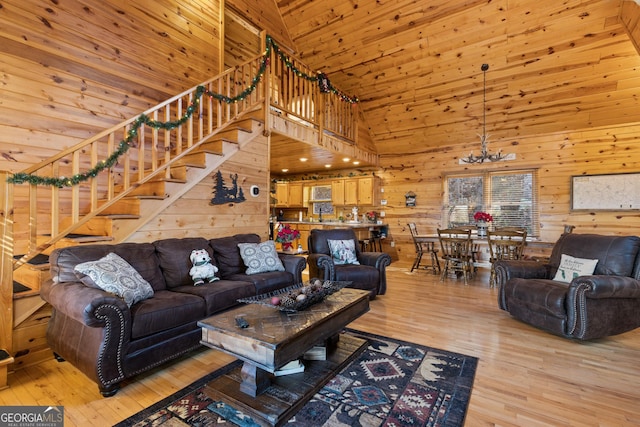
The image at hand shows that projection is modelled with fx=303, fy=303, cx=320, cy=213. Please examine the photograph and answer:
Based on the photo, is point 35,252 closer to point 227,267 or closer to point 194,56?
point 227,267

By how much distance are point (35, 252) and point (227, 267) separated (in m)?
1.65

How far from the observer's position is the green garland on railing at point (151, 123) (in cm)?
247

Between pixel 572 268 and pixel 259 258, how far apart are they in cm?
346

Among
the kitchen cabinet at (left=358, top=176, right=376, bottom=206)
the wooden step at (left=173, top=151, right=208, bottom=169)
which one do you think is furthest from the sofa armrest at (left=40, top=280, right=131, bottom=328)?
the kitchen cabinet at (left=358, top=176, right=376, bottom=206)

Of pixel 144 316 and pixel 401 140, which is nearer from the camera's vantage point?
pixel 144 316

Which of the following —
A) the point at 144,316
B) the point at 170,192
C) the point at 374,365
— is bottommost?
the point at 374,365

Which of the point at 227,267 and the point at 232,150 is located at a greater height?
the point at 232,150

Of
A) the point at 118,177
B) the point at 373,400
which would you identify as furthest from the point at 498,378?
the point at 118,177

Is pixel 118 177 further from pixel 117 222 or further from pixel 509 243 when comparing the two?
pixel 509 243

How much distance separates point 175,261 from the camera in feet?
9.97

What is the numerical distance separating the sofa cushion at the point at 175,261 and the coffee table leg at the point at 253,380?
4.87 feet

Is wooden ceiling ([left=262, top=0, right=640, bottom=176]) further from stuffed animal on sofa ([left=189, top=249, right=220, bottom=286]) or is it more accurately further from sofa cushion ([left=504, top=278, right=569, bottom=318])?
stuffed animal on sofa ([left=189, top=249, right=220, bottom=286])

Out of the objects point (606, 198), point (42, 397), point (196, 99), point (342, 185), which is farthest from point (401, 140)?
point (42, 397)

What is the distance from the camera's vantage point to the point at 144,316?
213 centimetres
